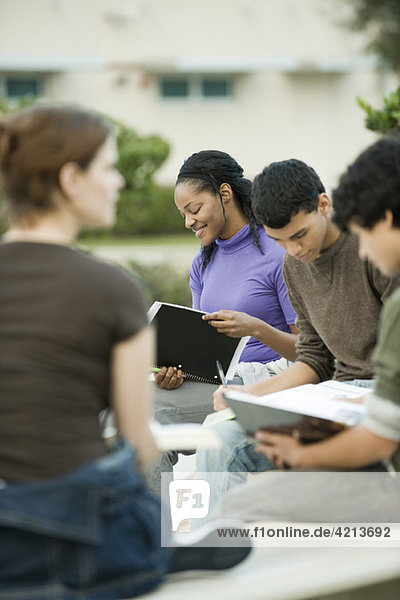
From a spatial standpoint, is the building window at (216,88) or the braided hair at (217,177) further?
the building window at (216,88)

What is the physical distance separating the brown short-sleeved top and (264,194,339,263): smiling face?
1.02 meters

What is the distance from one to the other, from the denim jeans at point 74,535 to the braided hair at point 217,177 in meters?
1.92

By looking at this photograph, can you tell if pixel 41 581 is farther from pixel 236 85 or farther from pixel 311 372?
pixel 236 85

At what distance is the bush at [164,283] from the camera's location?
9.97 meters

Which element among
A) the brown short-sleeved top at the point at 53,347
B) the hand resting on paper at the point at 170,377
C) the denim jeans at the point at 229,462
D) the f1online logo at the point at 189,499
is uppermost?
the brown short-sleeved top at the point at 53,347

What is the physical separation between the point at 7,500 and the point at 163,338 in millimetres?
1566

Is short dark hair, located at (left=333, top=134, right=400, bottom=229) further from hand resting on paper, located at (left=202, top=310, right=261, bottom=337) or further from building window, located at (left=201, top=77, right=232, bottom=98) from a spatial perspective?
building window, located at (left=201, top=77, right=232, bottom=98)

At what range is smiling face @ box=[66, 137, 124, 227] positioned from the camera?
183cm

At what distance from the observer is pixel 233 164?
11.8 feet

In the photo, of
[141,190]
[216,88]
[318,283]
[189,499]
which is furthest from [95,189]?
[216,88]

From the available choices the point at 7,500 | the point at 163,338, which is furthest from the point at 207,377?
the point at 7,500

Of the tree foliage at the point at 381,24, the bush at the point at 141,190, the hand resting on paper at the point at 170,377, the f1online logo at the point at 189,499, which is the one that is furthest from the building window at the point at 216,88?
the f1online logo at the point at 189,499

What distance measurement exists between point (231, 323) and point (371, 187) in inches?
46.7

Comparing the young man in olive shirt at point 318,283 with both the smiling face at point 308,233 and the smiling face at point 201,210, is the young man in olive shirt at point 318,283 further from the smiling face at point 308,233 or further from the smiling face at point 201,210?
→ the smiling face at point 201,210
